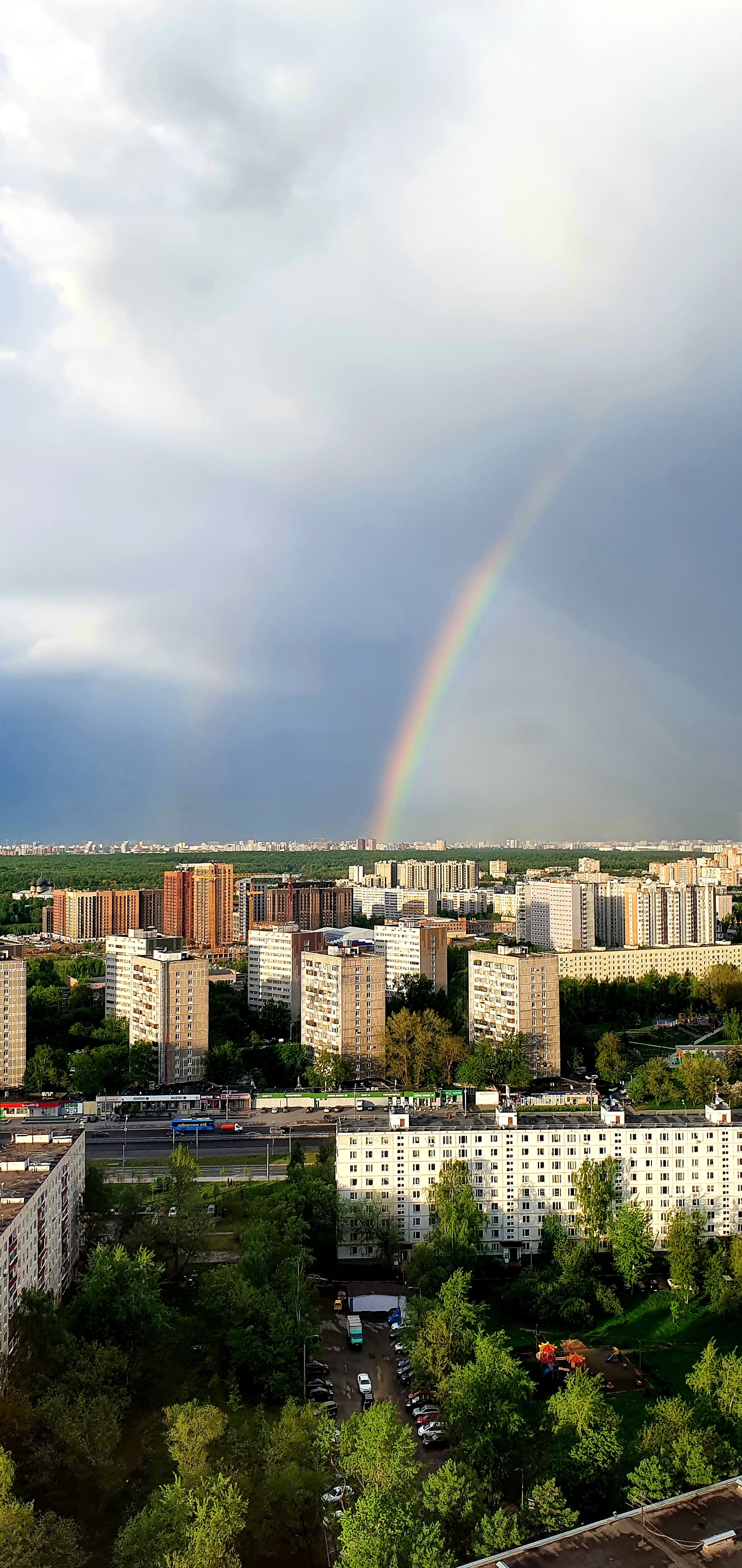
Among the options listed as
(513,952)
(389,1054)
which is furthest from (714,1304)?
(513,952)

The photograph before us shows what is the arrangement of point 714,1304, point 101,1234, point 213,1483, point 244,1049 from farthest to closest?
point 244,1049
point 101,1234
point 714,1304
point 213,1483

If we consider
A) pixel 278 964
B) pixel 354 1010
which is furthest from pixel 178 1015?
pixel 278 964

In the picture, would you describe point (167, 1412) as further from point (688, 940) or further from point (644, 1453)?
point (688, 940)

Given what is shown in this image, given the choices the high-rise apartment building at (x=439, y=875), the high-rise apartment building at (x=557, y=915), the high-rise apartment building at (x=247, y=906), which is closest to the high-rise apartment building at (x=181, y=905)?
the high-rise apartment building at (x=247, y=906)

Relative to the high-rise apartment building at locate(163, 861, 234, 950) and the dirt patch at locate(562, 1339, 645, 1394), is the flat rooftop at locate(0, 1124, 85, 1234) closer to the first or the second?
the dirt patch at locate(562, 1339, 645, 1394)

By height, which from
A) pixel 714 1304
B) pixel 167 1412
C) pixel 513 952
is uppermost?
pixel 513 952

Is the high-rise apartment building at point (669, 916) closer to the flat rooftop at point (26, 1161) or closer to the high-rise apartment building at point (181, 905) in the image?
the high-rise apartment building at point (181, 905)
